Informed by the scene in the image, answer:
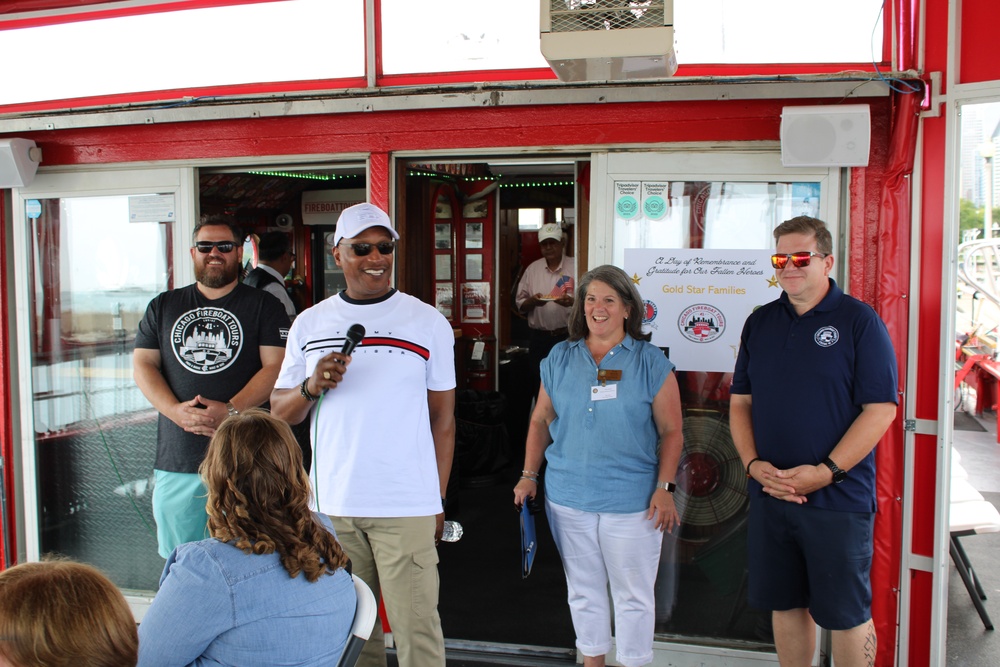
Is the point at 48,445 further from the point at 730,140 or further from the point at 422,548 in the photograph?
the point at 730,140

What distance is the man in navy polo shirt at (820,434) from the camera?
276cm

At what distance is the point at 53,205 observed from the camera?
14.2ft

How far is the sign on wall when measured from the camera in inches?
141

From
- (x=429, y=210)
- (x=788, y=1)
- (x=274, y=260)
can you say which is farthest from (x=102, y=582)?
(x=429, y=210)

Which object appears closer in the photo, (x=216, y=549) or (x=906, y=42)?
(x=216, y=549)

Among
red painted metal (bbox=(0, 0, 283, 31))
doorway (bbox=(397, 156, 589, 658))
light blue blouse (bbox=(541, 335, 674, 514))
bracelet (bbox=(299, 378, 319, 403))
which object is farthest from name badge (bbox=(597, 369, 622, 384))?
red painted metal (bbox=(0, 0, 283, 31))

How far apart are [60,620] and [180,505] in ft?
6.68

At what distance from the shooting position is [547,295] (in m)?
6.69

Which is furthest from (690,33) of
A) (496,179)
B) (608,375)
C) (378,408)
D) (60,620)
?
(496,179)

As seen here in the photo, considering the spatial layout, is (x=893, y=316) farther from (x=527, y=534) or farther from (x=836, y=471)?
(x=527, y=534)

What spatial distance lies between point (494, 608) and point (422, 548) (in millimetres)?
1683

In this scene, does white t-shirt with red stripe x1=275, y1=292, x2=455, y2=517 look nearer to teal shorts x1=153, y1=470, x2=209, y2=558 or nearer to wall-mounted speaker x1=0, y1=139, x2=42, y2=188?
teal shorts x1=153, y1=470, x2=209, y2=558

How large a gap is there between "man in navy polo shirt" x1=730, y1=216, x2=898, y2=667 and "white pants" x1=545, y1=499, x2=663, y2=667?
45 centimetres

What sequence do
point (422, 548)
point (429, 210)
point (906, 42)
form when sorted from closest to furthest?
1. point (422, 548)
2. point (906, 42)
3. point (429, 210)
